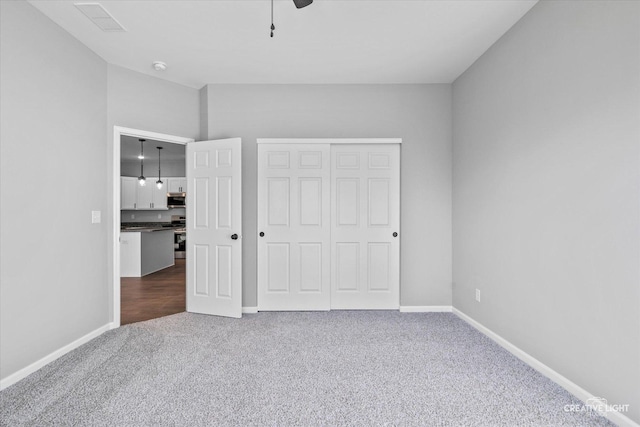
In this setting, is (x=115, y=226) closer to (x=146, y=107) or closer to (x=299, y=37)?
(x=146, y=107)

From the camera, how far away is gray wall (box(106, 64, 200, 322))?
10.4 feet

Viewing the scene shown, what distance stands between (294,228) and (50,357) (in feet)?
8.13

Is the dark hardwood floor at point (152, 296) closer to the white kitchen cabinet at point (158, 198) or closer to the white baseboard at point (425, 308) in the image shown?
the white kitchen cabinet at point (158, 198)

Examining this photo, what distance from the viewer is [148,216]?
8.27 metres

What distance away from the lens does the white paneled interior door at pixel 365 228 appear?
367cm

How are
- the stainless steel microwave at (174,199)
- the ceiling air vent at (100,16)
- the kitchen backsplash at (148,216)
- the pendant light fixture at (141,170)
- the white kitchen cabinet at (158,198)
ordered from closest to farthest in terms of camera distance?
the ceiling air vent at (100,16)
the pendant light fixture at (141,170)
the white kitchen cabinet at (158,198)
the stainless steel microwave at (174,199)
the kitchen backsplash at (148,216)

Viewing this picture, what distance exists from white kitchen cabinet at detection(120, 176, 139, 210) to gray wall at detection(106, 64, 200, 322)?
5177 mm

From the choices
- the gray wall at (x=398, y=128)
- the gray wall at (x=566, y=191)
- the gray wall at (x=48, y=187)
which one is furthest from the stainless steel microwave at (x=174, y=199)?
the gray wall at (x=566, y=191)

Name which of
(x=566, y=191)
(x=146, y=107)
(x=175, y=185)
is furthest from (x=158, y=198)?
(x=566, y=191)

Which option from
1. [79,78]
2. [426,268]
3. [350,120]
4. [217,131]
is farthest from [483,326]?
[79,78]

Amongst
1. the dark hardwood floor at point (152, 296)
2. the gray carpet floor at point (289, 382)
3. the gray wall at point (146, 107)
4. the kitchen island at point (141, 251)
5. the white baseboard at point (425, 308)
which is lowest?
the dark hardwood floor at point (152, 296)

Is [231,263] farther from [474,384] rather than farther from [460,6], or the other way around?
[460,6]

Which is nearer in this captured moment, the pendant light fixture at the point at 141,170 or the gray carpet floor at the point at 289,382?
the gray carpet floor at the point at 289,382

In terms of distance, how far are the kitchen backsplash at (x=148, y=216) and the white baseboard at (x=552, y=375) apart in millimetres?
7964
